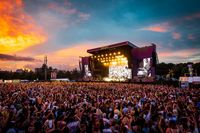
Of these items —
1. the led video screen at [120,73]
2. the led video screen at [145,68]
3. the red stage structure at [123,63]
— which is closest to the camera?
the led video screen at [145,68]

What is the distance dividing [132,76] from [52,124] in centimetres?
4478

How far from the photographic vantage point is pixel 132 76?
51188 millimetres

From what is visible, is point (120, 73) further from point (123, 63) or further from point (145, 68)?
point (145, 68)

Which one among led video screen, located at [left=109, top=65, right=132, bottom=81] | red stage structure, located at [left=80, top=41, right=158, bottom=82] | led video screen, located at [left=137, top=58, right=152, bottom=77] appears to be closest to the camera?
led video screen, located at [left=137, top=58, right=152, bottom=77]

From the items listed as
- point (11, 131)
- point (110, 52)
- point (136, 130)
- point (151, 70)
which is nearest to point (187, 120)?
→ point (136, 130)

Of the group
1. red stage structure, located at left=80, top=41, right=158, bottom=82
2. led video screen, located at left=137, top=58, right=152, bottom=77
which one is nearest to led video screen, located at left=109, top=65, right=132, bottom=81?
red stage structure, located at left=80, top=41, right=158, bottom=82

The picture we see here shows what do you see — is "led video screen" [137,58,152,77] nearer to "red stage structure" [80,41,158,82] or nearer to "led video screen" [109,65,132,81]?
"red stage structure" [80,41,158,82]

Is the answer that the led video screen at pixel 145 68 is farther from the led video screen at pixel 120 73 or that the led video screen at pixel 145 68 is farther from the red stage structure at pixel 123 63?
the led video screen at pixel 120 73

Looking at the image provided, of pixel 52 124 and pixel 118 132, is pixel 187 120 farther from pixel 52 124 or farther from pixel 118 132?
pixel 52 124

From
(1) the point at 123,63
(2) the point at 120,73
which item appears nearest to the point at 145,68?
(1) the point at 123,63

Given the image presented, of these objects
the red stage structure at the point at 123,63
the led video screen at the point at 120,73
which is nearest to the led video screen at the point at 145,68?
the red stage structure at the point at 123,63

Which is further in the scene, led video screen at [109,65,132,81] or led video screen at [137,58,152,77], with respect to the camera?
led video screen at [109,65,132,81]

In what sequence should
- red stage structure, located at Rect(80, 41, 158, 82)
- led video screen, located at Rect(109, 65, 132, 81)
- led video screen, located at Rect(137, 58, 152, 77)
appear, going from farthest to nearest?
led video screen, located at Rect(109, 65, 132, 81) < red stage structure, located at Rect(80, 41, 158, 82) < led video screen, located at Rect(137, 58, 152, 77)

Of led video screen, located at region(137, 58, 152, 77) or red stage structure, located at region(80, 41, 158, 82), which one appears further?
red stage structure, located at region(80, 41, 158, 82)
